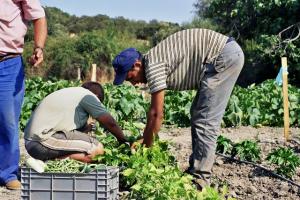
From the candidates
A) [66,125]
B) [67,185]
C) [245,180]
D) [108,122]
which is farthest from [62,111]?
[245,180]

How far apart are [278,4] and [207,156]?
13.4 meters

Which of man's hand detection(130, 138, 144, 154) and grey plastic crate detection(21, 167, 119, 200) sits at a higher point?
man's hand detection(130, 138, 144, 154)

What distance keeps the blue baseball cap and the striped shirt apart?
0.11 m

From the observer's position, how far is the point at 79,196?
395 centimetres

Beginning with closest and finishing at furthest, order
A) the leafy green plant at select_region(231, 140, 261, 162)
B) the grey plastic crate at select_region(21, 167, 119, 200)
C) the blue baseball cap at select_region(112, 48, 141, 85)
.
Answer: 1. the grey plastic crate at select_region(21, 167, 119, 200)
2. the blue baseball cap at select_region(112, 48, 141, 85)
3. the leafy green plant at select_region(231, 140, 261, 162)

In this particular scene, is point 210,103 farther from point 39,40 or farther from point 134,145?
point 39,40

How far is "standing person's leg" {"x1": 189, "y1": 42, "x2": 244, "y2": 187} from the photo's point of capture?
16.5 ft

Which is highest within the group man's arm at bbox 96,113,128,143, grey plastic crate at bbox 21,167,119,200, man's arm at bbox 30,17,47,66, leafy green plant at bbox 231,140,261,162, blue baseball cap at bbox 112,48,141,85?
man's arm at bbox 30,17,47,66

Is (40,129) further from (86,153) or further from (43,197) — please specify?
(43,197)

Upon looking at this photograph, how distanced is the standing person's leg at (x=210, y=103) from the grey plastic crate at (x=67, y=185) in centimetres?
131

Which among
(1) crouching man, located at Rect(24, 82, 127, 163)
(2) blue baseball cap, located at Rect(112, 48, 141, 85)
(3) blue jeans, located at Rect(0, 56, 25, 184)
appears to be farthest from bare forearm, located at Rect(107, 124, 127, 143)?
(3) blue jeans, located at Rect(0, 56, 25, 184)

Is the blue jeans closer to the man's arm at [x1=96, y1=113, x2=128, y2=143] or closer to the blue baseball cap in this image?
the man's arm at [x1=96, y1=113, x2=128, y2=143]

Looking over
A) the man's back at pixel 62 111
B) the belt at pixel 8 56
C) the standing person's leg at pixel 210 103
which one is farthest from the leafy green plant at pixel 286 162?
the belt at pixel 8 56

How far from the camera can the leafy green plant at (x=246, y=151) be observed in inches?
254
